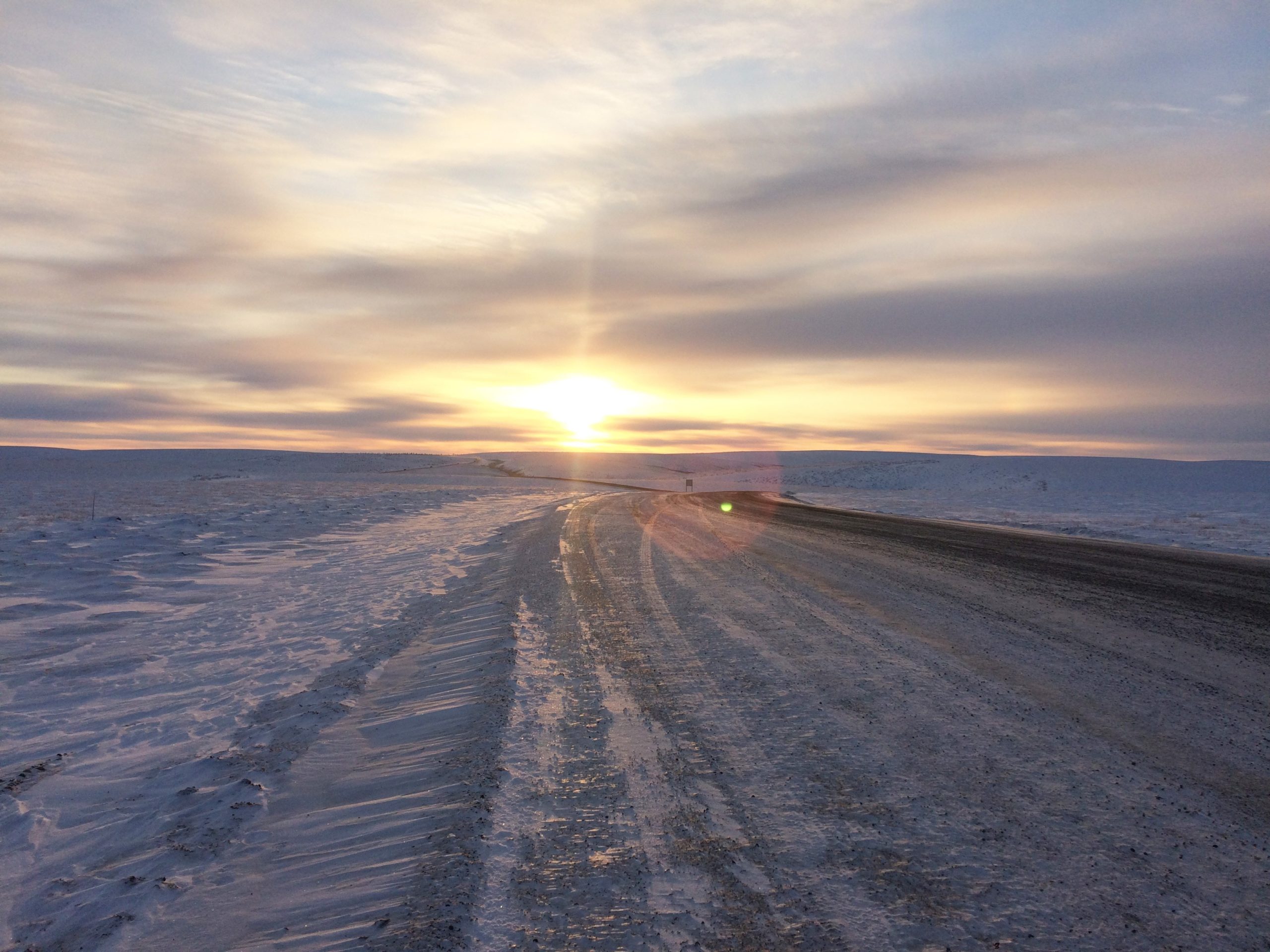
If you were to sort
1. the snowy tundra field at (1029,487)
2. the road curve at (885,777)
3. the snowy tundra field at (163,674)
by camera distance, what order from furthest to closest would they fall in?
the snowy tundra field at (1029,487)
the snowy tundra field at (163,674)
the road curve at (885,777)

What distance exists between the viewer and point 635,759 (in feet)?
16.6

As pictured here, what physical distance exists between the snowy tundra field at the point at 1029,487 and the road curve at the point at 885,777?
13.7 meters

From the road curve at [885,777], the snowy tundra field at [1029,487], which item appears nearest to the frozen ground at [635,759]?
the road curve at [885,777]

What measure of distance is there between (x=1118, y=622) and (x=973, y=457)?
317 ft

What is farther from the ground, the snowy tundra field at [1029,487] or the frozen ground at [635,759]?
the snowy tundra field at [1029,487]

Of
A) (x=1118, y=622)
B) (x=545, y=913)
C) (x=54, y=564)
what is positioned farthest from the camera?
(x=54, y=564)

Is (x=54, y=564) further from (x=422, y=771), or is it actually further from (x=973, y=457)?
Answer: (x=973, y=457)

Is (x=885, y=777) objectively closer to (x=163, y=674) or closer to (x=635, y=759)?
(x=635, y=759)

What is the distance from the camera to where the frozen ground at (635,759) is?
11.0 feet

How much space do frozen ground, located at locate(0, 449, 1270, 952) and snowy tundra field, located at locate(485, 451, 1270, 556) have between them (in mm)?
11679

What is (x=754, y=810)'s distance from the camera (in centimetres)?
424

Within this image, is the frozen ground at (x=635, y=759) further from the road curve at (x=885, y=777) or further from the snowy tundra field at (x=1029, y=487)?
the snowy tundra field at (x=1029, y=487)

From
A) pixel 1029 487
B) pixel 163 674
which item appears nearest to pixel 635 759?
pixel 163 674

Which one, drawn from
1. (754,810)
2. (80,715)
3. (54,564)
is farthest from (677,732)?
(54,564)
